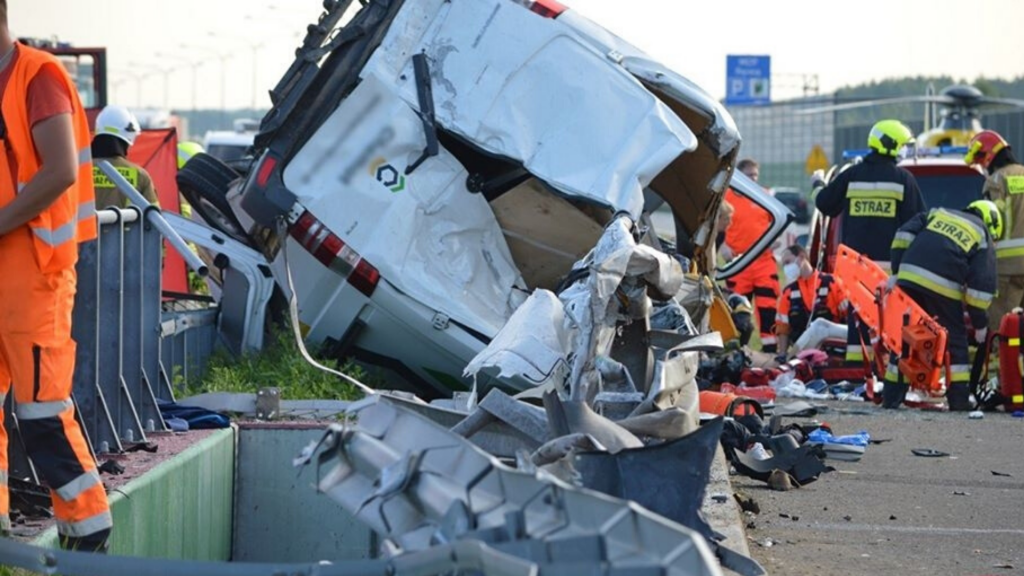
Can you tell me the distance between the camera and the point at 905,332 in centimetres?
1253

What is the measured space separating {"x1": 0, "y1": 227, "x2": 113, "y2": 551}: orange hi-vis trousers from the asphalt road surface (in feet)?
8.80

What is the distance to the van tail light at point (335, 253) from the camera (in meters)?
9.56

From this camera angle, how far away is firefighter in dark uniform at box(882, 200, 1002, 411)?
12672mm

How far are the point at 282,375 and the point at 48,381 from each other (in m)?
4.28

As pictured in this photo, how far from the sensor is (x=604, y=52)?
10.0m

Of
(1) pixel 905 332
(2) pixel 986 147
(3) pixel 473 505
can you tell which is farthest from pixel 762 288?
(3) pixel 473 505

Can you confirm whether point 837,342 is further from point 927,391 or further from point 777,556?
point 777,556

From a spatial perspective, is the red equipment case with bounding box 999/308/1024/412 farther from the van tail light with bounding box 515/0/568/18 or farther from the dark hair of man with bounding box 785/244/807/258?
the dark hair of man with bounding box 785/244/807/258

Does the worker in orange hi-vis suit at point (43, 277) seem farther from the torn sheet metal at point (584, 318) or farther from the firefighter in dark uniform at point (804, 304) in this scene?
the firefighter in dark uniform at point (804, 304)

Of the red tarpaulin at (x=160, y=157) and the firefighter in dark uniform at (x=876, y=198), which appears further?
the red tarpaulin at (x=160, y=157)

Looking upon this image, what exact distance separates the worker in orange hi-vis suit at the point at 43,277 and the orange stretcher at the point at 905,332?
8148 mm

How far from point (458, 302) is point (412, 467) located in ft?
19.6

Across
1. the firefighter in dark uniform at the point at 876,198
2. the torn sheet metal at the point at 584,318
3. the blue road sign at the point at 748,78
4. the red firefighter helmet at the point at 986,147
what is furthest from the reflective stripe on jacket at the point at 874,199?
the blue road sign at the point at 748,78

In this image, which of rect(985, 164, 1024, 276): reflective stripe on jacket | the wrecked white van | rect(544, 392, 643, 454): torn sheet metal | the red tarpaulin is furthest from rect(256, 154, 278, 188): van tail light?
rect(985, 164, 1024, 276): reflective stripe on jacket
